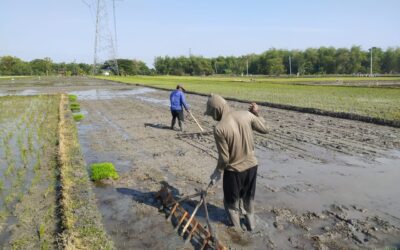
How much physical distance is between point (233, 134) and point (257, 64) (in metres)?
98.3

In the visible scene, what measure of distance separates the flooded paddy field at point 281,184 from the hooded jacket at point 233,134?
1.01m

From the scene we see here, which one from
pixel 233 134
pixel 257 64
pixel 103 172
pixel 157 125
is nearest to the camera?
pixel 233 134

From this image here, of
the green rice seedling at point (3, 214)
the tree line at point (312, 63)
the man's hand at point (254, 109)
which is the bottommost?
the green rice seedling at point (3, 214)

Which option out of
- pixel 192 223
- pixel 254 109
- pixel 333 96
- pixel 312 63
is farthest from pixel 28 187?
pixel 312 63

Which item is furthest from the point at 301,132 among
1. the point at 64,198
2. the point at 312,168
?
the point at 64,198

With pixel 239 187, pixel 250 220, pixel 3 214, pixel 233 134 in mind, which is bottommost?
pixel 3 214

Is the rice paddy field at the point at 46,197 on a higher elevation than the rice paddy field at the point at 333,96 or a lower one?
lower

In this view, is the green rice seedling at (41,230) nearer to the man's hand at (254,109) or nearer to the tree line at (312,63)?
the man's hand at (254,109)

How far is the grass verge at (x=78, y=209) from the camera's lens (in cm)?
453

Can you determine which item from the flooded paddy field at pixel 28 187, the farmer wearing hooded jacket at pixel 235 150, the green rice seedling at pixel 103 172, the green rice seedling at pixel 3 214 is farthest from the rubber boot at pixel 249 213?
the green rice seedling at pixel 3 214

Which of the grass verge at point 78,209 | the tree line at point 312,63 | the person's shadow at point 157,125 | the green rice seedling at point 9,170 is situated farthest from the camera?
the tree line at point 312,63

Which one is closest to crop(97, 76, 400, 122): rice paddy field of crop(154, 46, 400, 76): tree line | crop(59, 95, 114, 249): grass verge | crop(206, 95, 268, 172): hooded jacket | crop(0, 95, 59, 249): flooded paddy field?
crop(206, 95, 268, 172): hooded jacket

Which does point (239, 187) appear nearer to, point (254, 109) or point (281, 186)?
point (254, 109)

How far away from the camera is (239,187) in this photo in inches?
184
